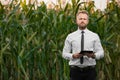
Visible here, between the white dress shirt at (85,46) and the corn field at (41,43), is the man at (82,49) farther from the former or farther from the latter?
the corn field at (41,43)

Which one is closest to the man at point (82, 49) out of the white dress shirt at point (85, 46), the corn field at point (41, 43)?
the white dress shirt at point (85, 46)

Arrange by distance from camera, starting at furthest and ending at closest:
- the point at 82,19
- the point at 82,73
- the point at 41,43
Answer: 1. the point at 41,43
2. the point at 82,73
3. the point at 82,19

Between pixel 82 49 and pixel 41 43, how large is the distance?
1.11 meters

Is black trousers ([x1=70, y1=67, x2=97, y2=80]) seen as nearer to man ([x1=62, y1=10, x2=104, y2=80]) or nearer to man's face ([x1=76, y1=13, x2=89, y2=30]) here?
man ([x1=62, y1=10, x2=104, y2=80])

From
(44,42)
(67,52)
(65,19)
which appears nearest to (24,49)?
(44,42)

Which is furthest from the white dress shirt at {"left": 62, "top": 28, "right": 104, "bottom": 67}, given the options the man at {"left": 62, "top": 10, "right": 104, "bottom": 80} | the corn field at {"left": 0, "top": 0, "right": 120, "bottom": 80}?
the corn field at {"left": 0, "top": 0, "right": 120, "bottom": 80}

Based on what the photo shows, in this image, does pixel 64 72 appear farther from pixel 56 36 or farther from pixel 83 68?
pixel 83 68

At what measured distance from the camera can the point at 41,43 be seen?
16.3ft

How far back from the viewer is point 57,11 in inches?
218

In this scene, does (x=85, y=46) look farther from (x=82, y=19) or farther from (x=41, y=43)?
(x=41, y=43)

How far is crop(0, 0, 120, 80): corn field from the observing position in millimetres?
4922

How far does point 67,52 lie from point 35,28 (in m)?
1.13

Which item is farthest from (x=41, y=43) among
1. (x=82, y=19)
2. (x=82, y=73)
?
(x=82, y=19)

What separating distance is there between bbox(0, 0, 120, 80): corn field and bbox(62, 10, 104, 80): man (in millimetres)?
894
